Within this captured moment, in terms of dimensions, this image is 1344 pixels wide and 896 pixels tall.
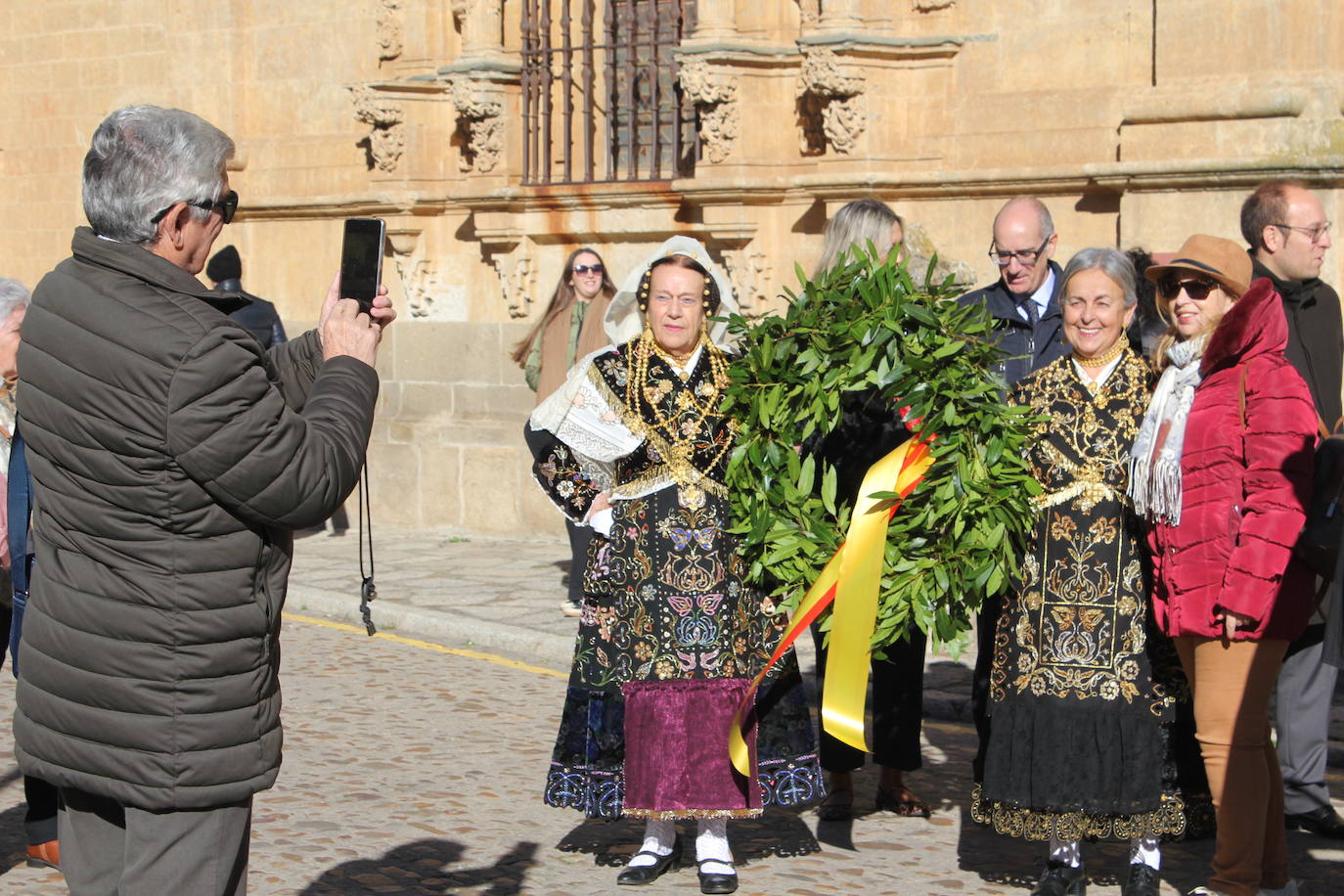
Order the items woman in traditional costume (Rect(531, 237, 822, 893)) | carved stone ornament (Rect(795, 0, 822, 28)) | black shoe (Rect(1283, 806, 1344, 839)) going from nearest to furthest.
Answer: woman in traditional costume (Rect(531, 237, 822, 893)) → black shoe (Rect(1283, 806, 1344, 839)) → carved stone ornament (Rect(795, 0, 822, 28))

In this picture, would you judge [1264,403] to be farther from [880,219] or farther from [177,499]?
[177,499]

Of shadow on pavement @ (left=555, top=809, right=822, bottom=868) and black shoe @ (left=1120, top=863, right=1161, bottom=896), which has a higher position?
black shoe @ (left=1120, top=863, right=1161, bottom=896)

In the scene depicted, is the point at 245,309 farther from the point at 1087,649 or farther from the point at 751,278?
the point at 1087,649

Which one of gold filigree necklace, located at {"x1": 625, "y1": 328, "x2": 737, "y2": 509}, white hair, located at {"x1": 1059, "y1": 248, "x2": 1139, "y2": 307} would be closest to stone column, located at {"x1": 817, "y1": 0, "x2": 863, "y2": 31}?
gold filigree necklace, located at {"x1": 625, "y1": 328, "x2": 737, "y2": 509}

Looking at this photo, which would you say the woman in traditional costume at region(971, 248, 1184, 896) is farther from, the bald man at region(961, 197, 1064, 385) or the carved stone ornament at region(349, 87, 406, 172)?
the carved stone ornament at region(349, 87, 406, 172)

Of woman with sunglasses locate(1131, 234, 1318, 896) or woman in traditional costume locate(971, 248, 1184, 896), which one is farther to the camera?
woman in traditional costume locate(971, 248, 1184, 896)

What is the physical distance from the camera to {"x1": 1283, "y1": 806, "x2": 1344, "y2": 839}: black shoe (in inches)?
259

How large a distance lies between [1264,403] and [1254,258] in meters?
1.64

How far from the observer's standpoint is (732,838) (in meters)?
6.57

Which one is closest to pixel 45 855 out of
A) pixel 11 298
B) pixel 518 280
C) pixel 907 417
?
pixel 11 298

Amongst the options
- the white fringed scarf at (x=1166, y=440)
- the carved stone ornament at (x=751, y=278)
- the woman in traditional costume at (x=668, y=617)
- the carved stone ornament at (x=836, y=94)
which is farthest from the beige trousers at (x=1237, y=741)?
the carved stone ornament at (x=751, y=278)

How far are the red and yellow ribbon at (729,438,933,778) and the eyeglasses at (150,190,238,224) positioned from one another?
2463 millimetres

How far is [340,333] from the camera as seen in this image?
152 inches

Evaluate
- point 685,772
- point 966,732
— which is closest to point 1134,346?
point 685,772
